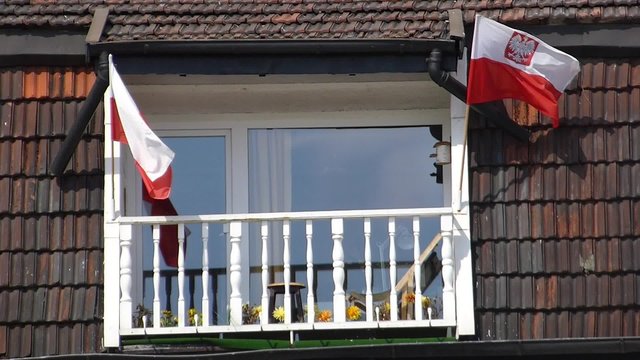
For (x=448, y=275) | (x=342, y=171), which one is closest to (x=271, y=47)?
(x=342, y=171)

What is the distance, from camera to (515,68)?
13.4m

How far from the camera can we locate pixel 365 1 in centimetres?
1425

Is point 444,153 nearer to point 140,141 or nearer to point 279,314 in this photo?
point 279,314

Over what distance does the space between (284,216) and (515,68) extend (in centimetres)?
195

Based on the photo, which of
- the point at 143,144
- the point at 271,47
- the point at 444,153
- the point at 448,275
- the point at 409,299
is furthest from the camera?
the point at 444,153

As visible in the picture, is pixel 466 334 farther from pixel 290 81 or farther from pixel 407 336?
pixel 290 81

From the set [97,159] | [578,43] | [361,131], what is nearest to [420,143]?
[361,131]

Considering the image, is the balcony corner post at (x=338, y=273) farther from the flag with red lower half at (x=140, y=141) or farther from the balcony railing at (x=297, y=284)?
the flag with red lower half at (x=140, y=141)

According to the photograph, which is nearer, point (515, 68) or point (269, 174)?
point (515, 68)

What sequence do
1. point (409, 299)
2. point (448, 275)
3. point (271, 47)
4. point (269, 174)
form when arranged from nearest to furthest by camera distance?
point (448, 275), point (271, 47), point (409, 299), point (269, 174)

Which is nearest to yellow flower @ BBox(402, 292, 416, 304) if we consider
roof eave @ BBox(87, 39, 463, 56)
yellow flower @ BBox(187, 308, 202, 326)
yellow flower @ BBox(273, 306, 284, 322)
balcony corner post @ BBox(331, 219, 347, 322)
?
balcony corner post @ BBox(331, 219, 347, 322)

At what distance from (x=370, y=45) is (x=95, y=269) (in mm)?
2546

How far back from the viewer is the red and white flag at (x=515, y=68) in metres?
13.2

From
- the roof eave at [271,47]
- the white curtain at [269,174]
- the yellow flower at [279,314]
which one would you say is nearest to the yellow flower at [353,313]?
the yellow flower at [279,314]
